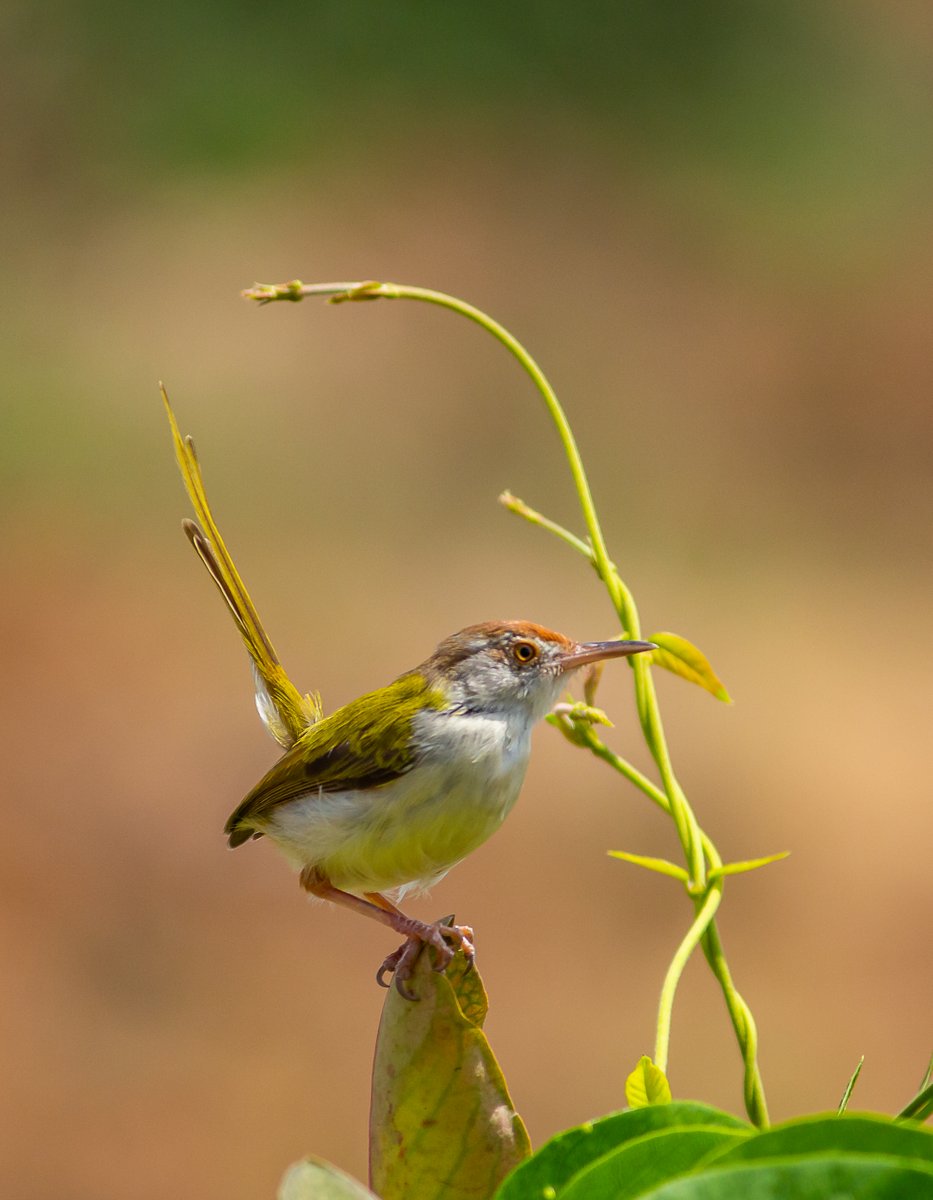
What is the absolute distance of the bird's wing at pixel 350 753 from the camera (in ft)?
7.68

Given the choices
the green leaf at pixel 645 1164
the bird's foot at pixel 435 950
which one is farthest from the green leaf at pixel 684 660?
the green leaf at pixel 645 1164

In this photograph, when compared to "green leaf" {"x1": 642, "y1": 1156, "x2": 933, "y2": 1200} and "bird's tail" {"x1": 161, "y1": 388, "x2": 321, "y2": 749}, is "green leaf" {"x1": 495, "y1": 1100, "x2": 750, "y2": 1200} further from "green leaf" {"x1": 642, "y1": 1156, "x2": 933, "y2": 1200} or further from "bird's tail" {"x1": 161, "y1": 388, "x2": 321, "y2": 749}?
"bird's tail" {"x1": 161, "y1": 388, "x2": 321, "y2": 749}

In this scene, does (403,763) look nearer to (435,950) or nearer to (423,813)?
(423,813)

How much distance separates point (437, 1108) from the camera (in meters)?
1.20

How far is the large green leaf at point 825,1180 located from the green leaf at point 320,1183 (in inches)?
9.7

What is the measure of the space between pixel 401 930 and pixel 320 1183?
1335 mm

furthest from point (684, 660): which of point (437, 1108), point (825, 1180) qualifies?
point (825, 1180)

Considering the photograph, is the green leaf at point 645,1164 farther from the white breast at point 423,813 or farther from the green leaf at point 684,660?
the white breast at point 423,813

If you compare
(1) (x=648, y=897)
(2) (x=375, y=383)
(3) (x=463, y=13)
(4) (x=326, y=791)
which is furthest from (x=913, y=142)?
(4) (x=326, y=791)

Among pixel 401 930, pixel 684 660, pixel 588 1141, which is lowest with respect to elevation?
pixel 401 930

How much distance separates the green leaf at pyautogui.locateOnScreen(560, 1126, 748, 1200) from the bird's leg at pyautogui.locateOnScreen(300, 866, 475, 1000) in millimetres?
330

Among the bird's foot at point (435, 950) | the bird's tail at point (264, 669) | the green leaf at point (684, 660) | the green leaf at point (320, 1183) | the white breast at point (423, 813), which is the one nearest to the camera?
the green leaf at point (320, 1183)

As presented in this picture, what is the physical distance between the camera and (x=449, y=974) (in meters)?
1.33

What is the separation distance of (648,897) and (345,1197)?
24.6 feet
